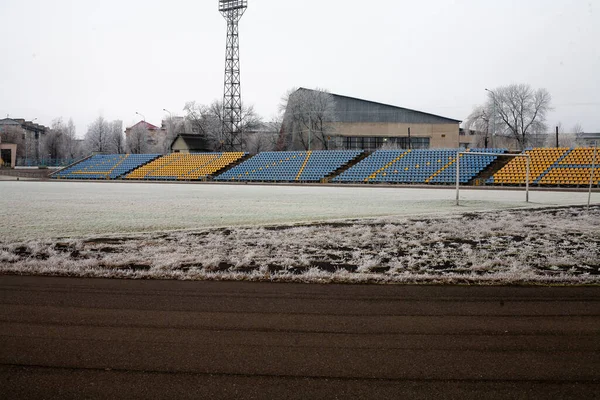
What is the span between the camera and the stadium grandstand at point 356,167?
4185 centimetres

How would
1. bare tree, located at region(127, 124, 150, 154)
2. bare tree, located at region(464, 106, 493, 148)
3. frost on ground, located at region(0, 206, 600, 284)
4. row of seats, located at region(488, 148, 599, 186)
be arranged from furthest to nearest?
bare tree, located at region(127, 124, 150, 154) < bare tree, located at region(464, 106, 493, 148) < row of seats, located at region(488, 148, 599, 186) < frost on ground, located at region(0, 206, 600, 284)

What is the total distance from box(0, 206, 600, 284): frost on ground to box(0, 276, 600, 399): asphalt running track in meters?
0.71

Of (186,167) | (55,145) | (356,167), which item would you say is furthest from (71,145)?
(356,167)

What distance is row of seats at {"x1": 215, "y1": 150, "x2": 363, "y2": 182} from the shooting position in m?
52.9

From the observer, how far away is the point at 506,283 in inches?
259

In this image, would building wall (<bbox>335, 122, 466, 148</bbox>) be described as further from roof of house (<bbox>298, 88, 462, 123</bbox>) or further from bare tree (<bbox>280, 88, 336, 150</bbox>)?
bare tree (<bbox>280, 88, 336, 150</bbox>)

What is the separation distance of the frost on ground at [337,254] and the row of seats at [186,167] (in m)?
48.0

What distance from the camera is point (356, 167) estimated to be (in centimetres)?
5188

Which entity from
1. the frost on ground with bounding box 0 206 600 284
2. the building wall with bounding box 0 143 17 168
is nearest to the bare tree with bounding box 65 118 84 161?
the building wall with bounding box 0 143 17 168

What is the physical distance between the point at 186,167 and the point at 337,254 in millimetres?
55644

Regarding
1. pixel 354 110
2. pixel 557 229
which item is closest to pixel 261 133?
pixel 354 110

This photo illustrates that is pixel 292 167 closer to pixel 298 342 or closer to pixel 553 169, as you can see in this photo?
pixel 553 169

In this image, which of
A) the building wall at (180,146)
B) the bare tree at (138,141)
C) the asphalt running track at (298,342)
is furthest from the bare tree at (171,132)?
the asphalt running track at (298,342)

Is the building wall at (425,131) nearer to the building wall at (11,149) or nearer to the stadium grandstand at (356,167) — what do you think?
the stadium grandstand at (356,167)
